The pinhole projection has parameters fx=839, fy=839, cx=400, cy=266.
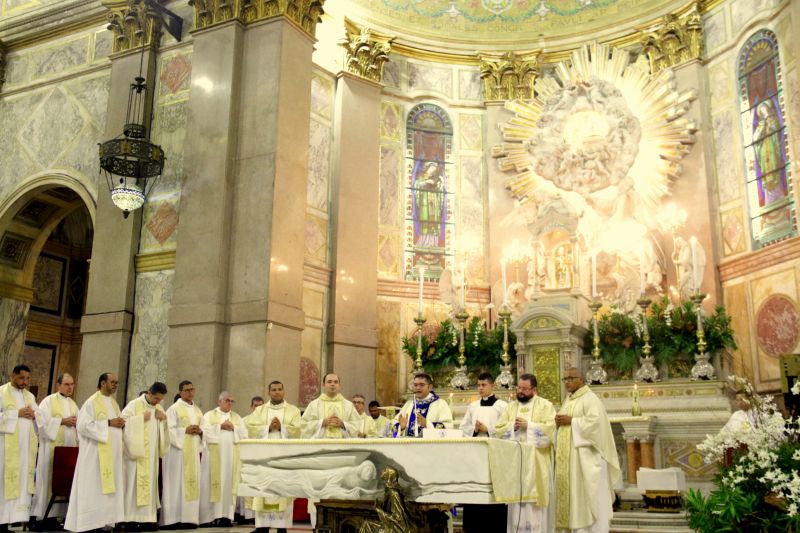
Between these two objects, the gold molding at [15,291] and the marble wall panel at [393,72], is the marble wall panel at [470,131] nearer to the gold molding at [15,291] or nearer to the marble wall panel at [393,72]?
the marble wall panel at [393,72]

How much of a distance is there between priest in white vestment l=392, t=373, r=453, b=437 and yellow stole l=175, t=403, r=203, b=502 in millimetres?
3209

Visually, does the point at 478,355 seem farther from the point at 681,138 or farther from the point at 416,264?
the point at 681,138

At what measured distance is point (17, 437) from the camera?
8.88 metres

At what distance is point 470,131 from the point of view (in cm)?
1733

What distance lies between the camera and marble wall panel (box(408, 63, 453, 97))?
55.9 ft

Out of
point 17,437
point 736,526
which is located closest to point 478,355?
point 17,437

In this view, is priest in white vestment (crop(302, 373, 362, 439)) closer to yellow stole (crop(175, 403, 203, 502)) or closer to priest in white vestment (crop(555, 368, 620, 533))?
→ yellow stole (crop(175, 403, 203, 502))

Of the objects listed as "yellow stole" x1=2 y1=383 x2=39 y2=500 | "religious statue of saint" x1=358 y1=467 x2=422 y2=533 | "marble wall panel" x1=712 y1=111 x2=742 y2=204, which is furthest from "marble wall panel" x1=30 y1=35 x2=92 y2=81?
"religious statue of saint" x1=358 y1=467 x2=422 y2=533

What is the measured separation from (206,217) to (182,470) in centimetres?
416

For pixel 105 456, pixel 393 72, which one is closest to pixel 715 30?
pixel 393 72

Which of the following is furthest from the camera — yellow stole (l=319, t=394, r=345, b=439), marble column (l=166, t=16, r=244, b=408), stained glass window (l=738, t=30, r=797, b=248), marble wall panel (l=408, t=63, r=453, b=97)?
marble wall panel (l=408, t=63, r=453, b=97)

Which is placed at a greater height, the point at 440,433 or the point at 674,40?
the point at 674,40

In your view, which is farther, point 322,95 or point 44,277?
point 44,277

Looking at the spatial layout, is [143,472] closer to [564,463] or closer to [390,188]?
[564,463]
